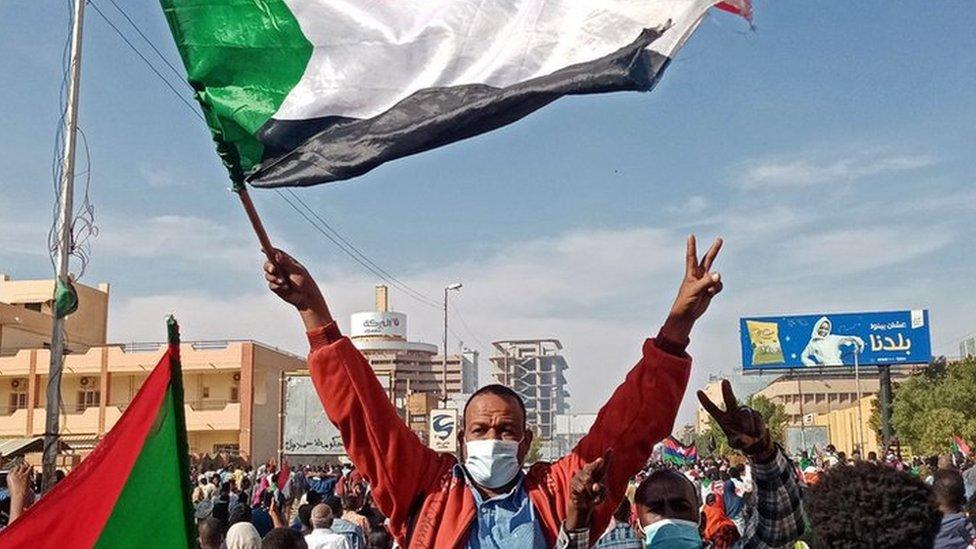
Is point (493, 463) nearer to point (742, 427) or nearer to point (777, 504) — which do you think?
point (742, 427)

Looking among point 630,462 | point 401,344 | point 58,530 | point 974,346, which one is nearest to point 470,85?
point 630,462

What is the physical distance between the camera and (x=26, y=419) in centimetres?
5100

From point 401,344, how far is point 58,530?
480 ft

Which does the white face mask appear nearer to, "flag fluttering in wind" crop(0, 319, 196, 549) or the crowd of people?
the crowd of people

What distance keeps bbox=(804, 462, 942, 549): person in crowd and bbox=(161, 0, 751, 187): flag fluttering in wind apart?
5.69ft

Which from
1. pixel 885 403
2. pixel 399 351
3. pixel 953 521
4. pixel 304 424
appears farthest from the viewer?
pixel 399 351

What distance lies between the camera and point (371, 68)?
4312mm

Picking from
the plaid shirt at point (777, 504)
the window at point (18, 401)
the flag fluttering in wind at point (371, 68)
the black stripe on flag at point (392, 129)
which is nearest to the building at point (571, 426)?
the window at point (18, 401)

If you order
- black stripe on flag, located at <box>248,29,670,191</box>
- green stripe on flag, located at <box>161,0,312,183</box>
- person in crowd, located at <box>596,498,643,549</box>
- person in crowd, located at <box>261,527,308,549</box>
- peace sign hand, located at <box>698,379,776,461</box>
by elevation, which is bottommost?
person in crowd, located at <box>261,527,308,549</box>

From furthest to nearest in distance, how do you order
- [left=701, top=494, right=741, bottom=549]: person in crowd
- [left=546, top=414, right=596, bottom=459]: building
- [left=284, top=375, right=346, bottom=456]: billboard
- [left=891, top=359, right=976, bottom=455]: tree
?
[left=546, top=414, right=596, bottom=459]: building < [left=891, top=359, right=976, bottom=455]: tree < [left=284, top=375, right=346, bottom=456]: billboard < [left=701, top=494, right=741, bottom=549]: person in crowd

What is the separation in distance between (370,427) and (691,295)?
1117 millimetres

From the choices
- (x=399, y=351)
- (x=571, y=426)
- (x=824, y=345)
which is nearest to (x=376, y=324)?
(x=399, y=351)

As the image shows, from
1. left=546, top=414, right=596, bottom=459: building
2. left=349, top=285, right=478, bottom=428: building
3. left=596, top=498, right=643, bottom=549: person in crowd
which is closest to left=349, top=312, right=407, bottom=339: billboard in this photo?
Answer: left=349, top=285, right=478, bottom=428: building

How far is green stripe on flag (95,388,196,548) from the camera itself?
418 centimetres
